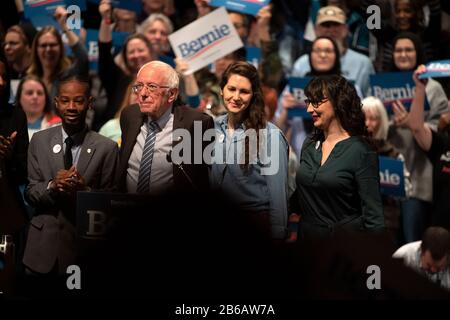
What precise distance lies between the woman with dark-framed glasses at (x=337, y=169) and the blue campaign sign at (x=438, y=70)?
144 centimetres

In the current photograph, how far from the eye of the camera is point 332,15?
23.7ft

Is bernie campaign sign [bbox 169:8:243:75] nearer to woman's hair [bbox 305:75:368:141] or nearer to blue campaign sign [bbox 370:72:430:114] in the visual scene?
blue campaign sign [bbox 370:72:430:114]

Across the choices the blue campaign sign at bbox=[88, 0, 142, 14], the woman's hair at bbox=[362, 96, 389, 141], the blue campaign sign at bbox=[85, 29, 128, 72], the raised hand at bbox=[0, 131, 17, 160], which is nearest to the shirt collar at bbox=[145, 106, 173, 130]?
the raised hand at bbox=[0, 131, 17, 160]

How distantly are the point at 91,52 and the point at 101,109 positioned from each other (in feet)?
2.28

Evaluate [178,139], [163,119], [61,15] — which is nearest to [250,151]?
[178,139]

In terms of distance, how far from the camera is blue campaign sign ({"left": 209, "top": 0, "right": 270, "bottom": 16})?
6648 millimetres

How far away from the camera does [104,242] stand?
1.65 metres

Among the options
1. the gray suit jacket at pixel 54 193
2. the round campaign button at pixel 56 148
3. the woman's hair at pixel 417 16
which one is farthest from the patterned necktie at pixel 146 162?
the woman's hair at pixel 417 16

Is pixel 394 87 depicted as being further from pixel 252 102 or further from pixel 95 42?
pixel 95 42

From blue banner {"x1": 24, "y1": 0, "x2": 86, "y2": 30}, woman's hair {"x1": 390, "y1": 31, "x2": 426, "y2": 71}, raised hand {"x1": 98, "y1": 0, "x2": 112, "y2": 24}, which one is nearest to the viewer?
blue banner {"x1": 24, "y1": 0, "x2": 86, "y2": 30}

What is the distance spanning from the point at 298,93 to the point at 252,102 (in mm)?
1806

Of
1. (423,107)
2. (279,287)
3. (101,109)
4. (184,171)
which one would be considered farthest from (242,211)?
(101,109)

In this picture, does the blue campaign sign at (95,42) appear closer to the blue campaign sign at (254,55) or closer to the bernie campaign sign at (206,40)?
the bernie campaign sign at (206,40)

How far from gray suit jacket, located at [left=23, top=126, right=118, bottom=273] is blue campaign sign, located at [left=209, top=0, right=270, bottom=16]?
2167 mm
